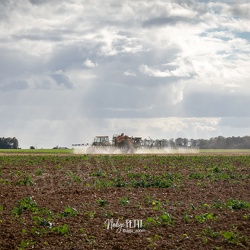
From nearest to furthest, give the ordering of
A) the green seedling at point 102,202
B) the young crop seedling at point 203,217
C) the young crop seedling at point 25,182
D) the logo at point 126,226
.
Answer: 1. the logo at point 126,226
2. the young crop seedling at point 203,217
3. the green seedling at point 102,202
4. the young crop seedling at point 25,182

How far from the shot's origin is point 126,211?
19.7 metres

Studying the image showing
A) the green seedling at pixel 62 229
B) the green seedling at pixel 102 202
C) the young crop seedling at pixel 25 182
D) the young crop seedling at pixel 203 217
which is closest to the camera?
the green seedling at pixel 62 229

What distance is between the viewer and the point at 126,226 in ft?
56.9

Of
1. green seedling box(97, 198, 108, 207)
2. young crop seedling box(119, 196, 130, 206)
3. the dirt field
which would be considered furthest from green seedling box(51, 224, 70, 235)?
young crop seedling box(119, 196, 130, 206)

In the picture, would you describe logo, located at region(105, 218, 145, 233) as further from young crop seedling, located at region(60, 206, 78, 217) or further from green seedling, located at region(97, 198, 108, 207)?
green seedling, located at region(97, 198, 108, 207)

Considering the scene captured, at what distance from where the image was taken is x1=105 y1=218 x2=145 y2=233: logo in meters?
16.9

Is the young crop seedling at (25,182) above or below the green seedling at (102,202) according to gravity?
above

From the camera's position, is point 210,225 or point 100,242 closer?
point 100,242

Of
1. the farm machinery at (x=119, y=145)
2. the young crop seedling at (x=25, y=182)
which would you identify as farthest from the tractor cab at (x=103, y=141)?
the young crop seedling at (x=25, y=182)

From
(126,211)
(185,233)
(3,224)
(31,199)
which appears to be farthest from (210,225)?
(31,199)

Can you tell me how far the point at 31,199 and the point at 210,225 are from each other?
25.9 feet

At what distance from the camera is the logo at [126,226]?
16.9m

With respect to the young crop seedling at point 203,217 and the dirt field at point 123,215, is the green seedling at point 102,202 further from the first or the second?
the young crop seedling at point 203,217

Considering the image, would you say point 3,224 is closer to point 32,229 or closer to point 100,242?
point 32,229
